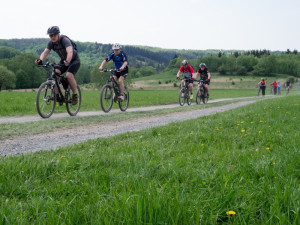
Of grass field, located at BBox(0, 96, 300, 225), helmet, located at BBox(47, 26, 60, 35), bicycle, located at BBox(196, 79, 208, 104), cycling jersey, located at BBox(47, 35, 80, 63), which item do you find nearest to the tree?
bicycle, located at BBox(196, 79, 208, 104)

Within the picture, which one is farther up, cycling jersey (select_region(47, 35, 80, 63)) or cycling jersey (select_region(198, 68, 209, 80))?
cycling jersey (select_region(47, 35, 80, 63))

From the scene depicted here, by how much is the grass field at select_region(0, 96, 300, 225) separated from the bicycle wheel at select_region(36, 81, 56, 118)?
5.17 m

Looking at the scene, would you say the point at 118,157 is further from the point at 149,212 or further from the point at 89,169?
the point at 149,212

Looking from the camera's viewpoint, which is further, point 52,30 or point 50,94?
point 50,94

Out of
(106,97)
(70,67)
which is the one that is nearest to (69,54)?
(70,67)

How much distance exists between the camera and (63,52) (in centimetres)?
865

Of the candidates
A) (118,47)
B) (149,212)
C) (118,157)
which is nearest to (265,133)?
(118,157)

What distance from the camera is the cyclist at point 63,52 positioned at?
27.0 ft

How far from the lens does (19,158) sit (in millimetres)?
2988

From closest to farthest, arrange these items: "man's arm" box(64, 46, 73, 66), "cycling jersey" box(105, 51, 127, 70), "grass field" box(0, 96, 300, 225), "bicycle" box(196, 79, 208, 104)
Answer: "grass field" box(0, 96, 300, 225) < "man's arm" box(64, 46, 73, 66) < "cycling jersey" box(105, 51, 127, 70) < "bicycle" box(196, 79, 208, 104)

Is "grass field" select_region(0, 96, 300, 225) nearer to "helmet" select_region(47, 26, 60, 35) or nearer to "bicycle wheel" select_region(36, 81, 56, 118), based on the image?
"bicycle wheel" select_region(36, 81, 56, 118)

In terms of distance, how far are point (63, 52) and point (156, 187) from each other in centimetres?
762

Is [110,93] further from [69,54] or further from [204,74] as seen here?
[204,74]

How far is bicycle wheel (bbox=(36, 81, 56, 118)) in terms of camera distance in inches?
333
